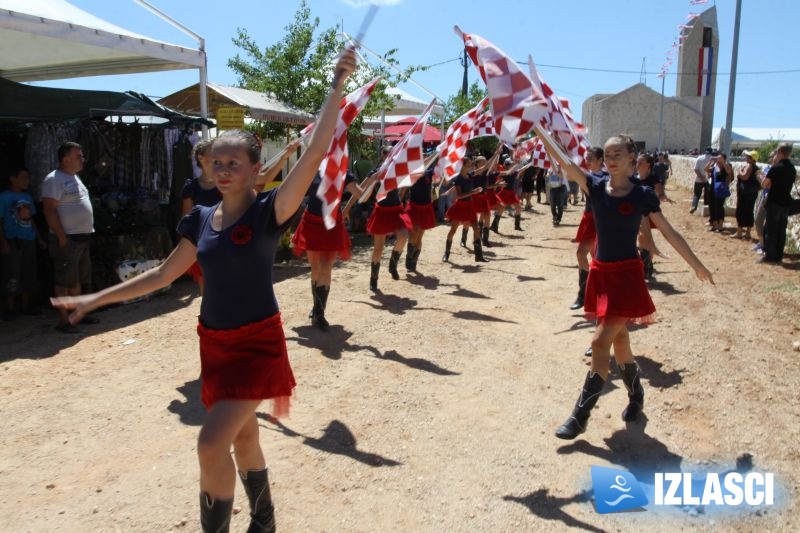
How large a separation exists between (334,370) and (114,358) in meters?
2.16

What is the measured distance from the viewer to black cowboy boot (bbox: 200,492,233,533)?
267cm

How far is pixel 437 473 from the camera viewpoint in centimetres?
386

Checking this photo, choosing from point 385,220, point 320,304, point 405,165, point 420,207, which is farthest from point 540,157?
point 320,304

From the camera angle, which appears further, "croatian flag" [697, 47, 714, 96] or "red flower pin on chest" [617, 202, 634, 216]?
"croatian flag" [697, 47, 714, 96]

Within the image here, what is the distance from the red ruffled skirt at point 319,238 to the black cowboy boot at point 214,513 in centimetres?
421

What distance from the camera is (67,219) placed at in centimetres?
683

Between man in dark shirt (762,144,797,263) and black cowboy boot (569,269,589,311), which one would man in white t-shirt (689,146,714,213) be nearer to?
man in dark shirt (762,144,797,263)

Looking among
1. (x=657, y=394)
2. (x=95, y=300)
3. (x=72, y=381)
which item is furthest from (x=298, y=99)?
(x=95, y=300)

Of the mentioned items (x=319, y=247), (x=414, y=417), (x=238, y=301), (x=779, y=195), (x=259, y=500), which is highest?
(x=779, y=195)

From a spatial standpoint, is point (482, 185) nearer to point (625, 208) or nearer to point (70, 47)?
point (70, 47)

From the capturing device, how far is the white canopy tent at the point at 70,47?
23.7 feet

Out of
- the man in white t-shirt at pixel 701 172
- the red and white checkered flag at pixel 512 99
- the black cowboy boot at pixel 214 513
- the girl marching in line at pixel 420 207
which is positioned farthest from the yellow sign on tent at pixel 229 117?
the man in white t-shirt at pixel 701 172

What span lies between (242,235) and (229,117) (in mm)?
7577

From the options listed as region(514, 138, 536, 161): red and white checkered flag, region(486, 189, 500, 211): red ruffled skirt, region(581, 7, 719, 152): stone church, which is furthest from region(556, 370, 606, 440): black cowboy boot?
region(581, 7, 719, 152): stone church
